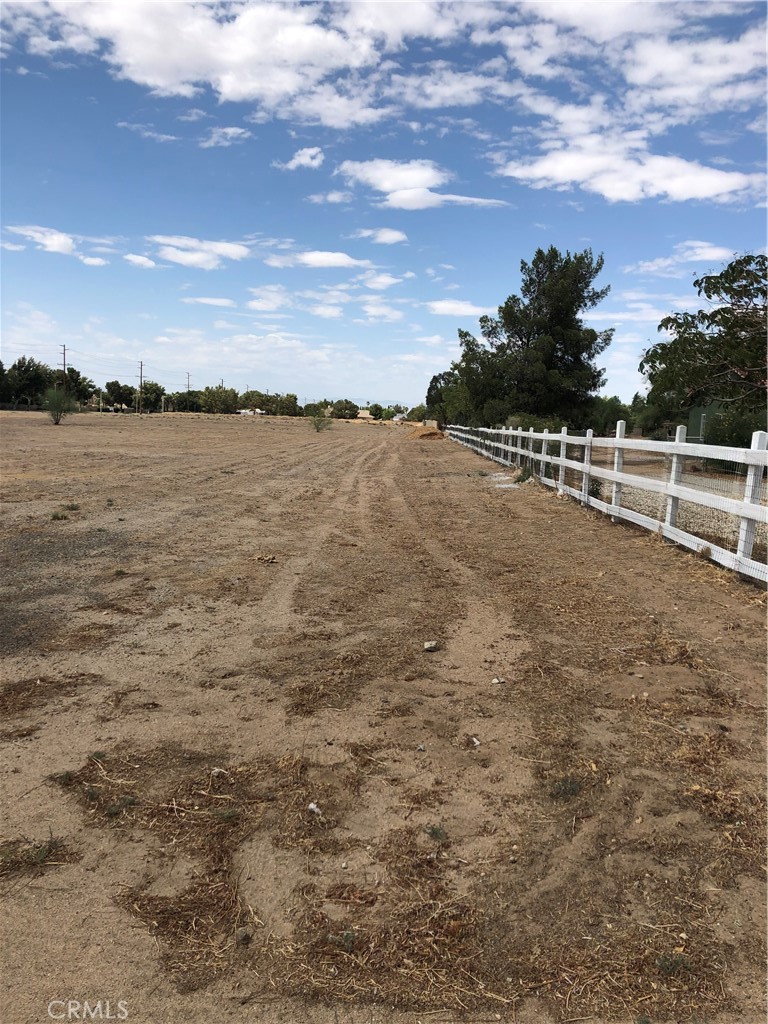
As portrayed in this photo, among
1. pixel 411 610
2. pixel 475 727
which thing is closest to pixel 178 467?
pixel 411 610

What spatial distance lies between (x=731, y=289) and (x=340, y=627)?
12.7m

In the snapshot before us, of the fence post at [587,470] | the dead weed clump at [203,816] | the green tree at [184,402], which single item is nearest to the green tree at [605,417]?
the fence post at [587,470]

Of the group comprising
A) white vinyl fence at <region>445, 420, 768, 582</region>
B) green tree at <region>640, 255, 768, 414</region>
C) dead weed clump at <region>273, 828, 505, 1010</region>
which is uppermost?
green tree at <region>640, 255, 768, 414</region>

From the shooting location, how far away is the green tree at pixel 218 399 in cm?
12625

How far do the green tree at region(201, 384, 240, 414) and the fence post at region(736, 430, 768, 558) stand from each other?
4994 inches

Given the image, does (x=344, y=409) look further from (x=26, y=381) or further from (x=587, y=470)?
(x=587, y=470)

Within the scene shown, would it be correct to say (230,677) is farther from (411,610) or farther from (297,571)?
(297,571)

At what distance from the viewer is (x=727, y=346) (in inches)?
540

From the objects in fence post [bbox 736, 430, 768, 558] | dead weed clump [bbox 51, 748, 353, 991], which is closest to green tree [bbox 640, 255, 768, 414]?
fence post [bbox 736, 430, 768, 558]

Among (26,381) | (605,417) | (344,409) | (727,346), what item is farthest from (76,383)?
(727,346)

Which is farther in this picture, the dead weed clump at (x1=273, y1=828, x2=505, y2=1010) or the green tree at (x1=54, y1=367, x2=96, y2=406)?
the green tree at (x1=54, y1=367, x2=96, y2=406)

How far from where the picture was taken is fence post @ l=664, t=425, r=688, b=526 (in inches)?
308

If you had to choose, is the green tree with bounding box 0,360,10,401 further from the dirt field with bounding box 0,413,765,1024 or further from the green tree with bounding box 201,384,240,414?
the dirt field with bounding box 0,413,765,1024

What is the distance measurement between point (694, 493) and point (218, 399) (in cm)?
12596
